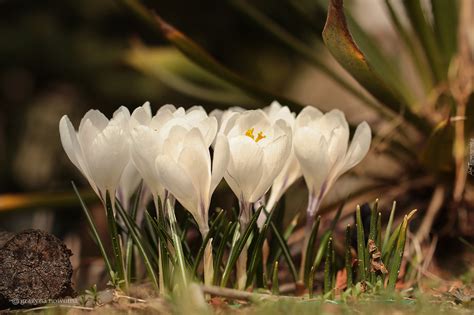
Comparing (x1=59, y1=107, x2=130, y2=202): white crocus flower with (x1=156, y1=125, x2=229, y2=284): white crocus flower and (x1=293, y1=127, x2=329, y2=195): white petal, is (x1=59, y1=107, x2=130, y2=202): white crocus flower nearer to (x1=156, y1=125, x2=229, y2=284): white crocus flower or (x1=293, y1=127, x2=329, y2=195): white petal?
(x1=156, y1=125, x2=229, y2=284): white crocus flower

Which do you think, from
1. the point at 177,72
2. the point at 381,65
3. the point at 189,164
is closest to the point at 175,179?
the point at 189,164

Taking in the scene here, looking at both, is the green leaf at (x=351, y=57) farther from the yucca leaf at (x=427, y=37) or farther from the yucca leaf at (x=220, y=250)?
the yucca leaf at (x=220, y=250)

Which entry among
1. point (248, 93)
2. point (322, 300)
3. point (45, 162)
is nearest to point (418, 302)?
point (322, 300)

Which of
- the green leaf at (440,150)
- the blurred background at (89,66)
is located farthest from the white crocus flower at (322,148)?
the blurred background at (89,66)

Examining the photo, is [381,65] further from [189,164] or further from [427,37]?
[189,164]

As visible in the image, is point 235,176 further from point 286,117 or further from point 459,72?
point 459,72

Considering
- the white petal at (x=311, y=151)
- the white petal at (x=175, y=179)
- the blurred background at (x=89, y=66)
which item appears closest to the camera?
the white petal at (x=175, y=179)

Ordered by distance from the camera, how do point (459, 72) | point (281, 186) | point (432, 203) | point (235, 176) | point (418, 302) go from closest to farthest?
point (418, 302) → point (235, 176) → point (281, 186) → point (432, 203) → point (459, 72)
